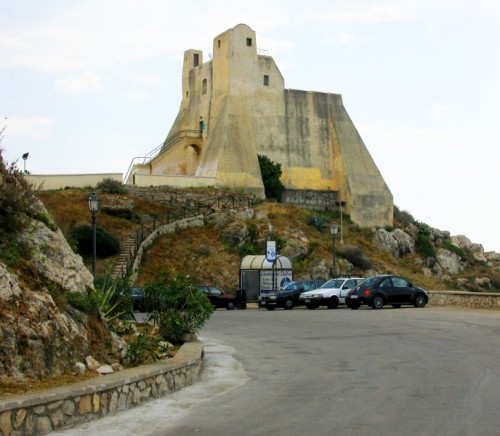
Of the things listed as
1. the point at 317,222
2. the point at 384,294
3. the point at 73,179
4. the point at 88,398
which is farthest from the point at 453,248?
the point at 88,398

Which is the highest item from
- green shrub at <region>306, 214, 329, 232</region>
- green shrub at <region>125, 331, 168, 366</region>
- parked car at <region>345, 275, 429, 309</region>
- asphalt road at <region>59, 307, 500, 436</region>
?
green shrub at <region>306, 214, 329, 232</region>

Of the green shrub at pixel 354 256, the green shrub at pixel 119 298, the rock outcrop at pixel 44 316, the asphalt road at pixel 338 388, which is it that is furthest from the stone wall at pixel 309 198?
the rock outcrop at pixel 44 316

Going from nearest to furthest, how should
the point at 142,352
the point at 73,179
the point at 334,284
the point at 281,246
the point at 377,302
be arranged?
the point at 142,352, the point at 377,302, the point at 334,284, the point at 281,246, the point at 73,179

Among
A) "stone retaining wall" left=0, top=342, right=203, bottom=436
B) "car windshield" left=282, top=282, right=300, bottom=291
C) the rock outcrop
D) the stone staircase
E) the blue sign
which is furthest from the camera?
the stone staircase

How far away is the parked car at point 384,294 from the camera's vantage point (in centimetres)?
3697

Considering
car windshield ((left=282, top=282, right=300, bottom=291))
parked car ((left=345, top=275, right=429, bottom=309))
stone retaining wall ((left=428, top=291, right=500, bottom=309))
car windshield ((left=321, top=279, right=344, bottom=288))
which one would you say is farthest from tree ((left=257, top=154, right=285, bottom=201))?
parked car ((left=345, top=275, right=429, bottom=309))

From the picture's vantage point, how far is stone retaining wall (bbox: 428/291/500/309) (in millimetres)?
35578

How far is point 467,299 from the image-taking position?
1479 inches

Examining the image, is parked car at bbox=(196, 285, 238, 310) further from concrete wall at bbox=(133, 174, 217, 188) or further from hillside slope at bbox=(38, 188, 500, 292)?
concrete wall at bbox=(133, 174, 217, 188)

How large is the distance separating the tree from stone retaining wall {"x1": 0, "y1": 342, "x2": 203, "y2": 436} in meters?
52.9

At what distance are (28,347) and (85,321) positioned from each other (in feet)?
6.81

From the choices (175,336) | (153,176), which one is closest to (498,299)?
(175,336)

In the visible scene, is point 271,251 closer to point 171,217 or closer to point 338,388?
point 171,217

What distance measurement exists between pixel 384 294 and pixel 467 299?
3545mm
